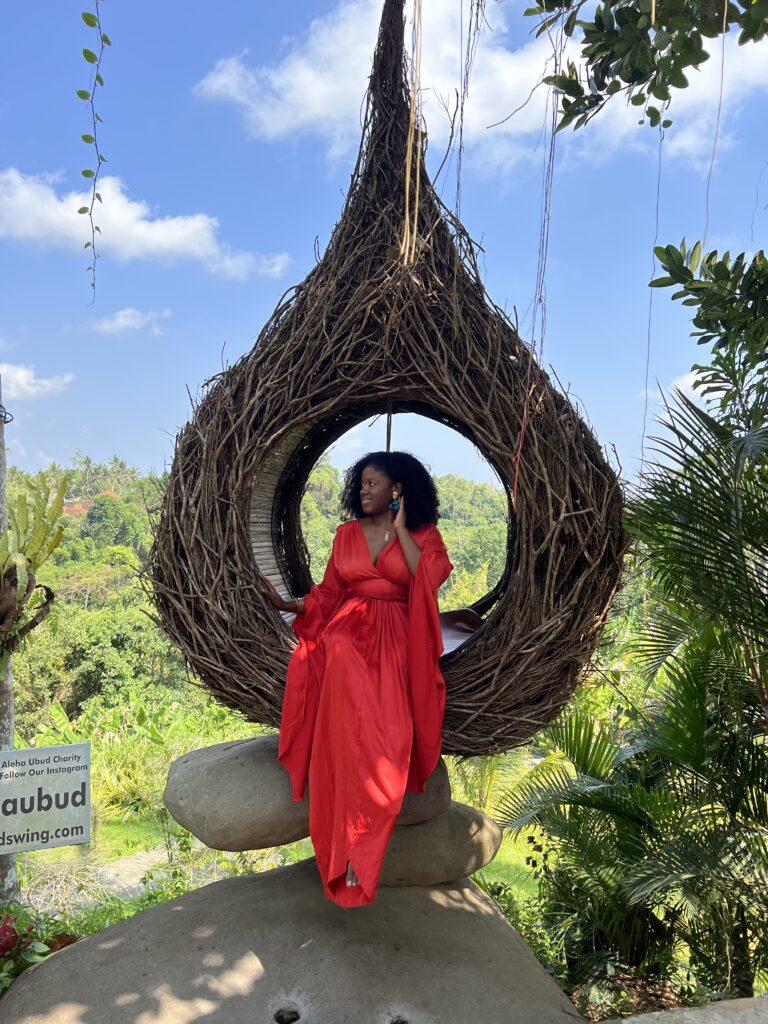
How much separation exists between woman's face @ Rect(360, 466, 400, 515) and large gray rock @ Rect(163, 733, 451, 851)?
3.82ft

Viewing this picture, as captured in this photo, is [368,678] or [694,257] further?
[694,257]

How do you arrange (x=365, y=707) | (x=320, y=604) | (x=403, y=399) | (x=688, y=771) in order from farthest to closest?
(x=688, y=771) < (x=403, y=399) < (x=320, y=604) < (x=365, y=707)

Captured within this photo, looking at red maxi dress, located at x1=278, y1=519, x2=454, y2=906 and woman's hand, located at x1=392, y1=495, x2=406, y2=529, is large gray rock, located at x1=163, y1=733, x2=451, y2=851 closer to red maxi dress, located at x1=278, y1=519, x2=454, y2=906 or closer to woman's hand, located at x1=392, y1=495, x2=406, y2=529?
red maxi dress, located at x1=278, y1=519, x2=454, y2=906

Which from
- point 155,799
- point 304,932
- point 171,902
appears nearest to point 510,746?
point 304,932

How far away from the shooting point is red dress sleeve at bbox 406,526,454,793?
2734mm

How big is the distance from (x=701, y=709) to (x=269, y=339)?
2.59m

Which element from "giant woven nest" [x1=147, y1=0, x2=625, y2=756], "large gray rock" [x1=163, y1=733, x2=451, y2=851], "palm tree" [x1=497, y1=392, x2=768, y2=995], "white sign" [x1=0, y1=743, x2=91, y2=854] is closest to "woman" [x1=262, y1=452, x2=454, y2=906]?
"giant woven nest" [x1=147, y1=0, x2=625, y2=756]

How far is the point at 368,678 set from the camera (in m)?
2.76

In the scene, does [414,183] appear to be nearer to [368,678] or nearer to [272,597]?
[272,597]

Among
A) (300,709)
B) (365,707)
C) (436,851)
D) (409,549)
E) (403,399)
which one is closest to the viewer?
(365,707)

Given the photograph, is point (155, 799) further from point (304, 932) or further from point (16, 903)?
point (304, 932)

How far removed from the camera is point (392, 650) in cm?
282

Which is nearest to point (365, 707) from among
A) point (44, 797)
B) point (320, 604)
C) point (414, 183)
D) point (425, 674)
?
point (425, 674)

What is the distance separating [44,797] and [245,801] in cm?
89
